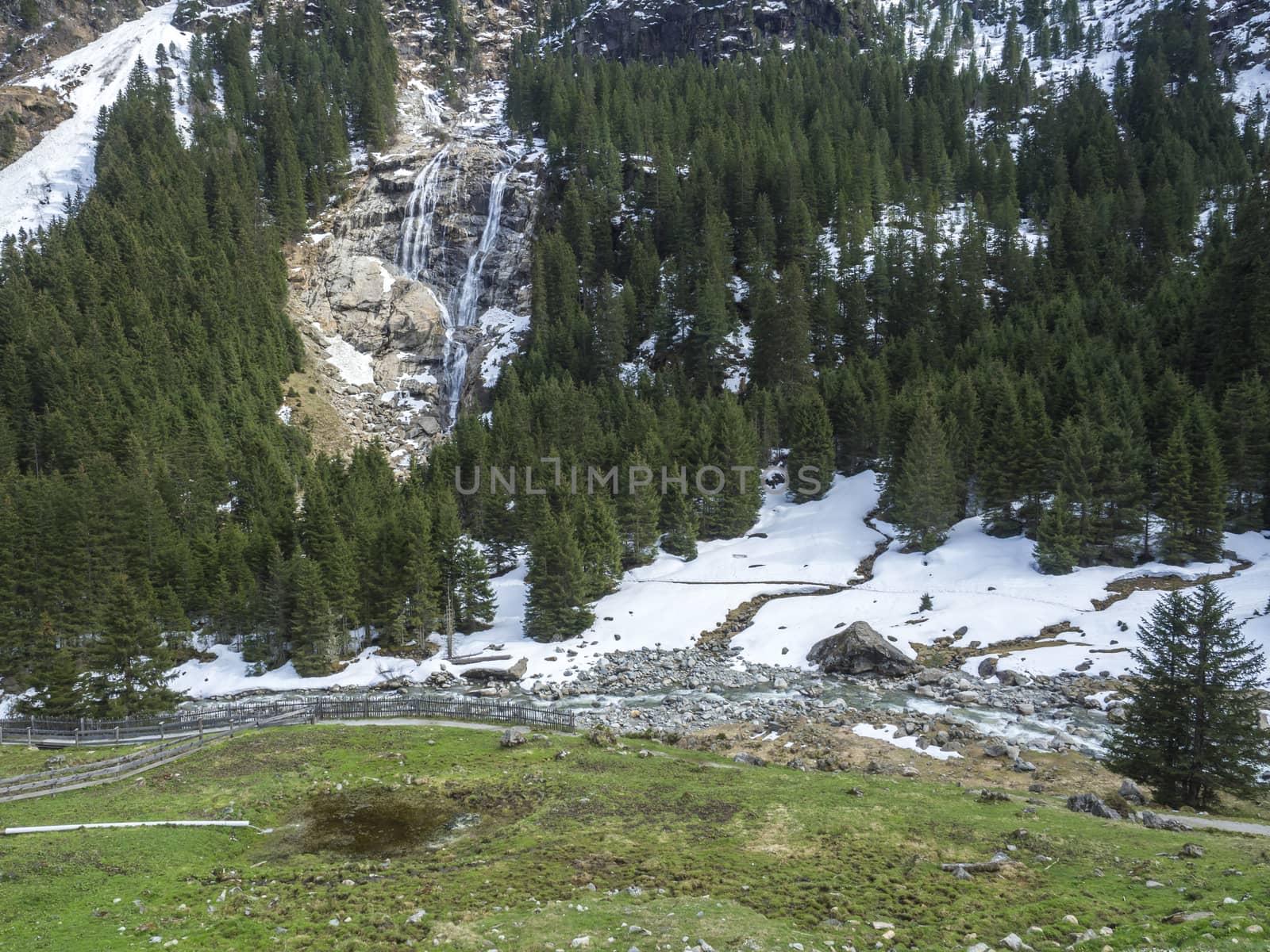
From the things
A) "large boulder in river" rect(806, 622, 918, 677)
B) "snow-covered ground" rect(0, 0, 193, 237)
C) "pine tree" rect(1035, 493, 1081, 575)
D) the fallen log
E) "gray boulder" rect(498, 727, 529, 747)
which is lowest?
the fallen log

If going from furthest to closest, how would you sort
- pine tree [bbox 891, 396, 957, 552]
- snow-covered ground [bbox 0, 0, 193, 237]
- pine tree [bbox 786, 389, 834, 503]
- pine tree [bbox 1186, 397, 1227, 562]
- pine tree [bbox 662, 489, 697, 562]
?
snow-covered ground [bbox 0, 0, 193, 237] → pine tree [bbox 786, 389, 834, 503] → pine tree [bbox 662, 489, 697, 562] → pine tree [bbox 891, 396, 957, 552] → pine tree [bbox 1186, 397, 1227, 562]

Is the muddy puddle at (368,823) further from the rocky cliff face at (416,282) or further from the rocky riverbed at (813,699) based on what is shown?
the rocky cliff face at (416,282)

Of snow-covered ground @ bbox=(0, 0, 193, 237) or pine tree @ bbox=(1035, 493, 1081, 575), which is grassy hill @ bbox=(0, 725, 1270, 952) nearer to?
pine tree @ bbox=(1035, 493, 1081, 575)

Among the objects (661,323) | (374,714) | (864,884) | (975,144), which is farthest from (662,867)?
(975,144)

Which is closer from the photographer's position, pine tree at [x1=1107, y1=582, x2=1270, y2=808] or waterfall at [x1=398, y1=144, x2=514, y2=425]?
pine tree at [x1=1107, y1=582, x2=1270, y2=808]

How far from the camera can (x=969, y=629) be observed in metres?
54.2

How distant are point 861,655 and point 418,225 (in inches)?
4985

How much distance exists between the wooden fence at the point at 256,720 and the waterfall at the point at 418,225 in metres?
113

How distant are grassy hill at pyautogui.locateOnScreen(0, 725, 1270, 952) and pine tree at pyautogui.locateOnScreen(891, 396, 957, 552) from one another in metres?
44.7

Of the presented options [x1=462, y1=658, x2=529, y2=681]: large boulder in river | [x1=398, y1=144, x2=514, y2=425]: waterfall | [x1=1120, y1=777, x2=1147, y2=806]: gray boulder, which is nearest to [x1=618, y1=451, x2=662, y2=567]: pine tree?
[x1=462, y1=658, x2=529, y2=681]: large boulder in river

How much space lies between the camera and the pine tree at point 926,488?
69000mm

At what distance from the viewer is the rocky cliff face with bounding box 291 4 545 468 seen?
399 ft

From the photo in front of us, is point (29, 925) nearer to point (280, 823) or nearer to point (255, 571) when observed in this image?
point (280, 823)

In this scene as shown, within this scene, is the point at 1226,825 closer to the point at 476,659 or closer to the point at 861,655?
the point at 861,655
